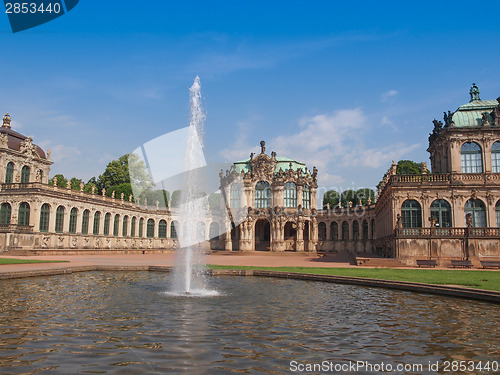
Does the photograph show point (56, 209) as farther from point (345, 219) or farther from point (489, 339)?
point (489, 339)

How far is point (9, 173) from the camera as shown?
55.3 metres

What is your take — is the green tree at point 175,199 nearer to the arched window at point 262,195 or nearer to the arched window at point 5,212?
the arched window at point 262,195

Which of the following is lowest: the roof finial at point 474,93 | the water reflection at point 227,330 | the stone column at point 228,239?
the water reflection at point 227,330

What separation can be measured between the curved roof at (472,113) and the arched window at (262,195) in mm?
36461

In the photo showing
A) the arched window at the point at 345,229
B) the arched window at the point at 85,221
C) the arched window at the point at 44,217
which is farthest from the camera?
the arched window at the point at 345,229

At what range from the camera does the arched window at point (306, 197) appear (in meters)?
72.8

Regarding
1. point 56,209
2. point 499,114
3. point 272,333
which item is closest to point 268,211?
point 56,209

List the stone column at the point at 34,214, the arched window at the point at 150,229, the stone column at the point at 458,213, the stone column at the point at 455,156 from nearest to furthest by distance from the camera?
the stone column at the point at 458,213 < the stone column at the point at 455,156 < the stone column at the point at 34,214 < the arched window at the point at 150,229

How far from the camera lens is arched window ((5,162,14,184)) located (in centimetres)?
5472

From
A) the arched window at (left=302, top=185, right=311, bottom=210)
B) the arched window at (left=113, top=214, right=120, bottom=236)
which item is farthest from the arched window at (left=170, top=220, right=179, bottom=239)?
the arched window at (left=302, top=185, right=311, bottom=210)

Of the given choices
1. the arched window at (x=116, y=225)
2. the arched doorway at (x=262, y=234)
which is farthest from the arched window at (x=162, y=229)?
the arched doorway at (x=262, y=234)

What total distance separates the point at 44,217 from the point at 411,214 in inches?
1688

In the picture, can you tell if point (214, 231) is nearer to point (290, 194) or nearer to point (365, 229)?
point (290, 194)

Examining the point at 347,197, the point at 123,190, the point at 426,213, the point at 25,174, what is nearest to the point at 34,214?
the point at 25,174
